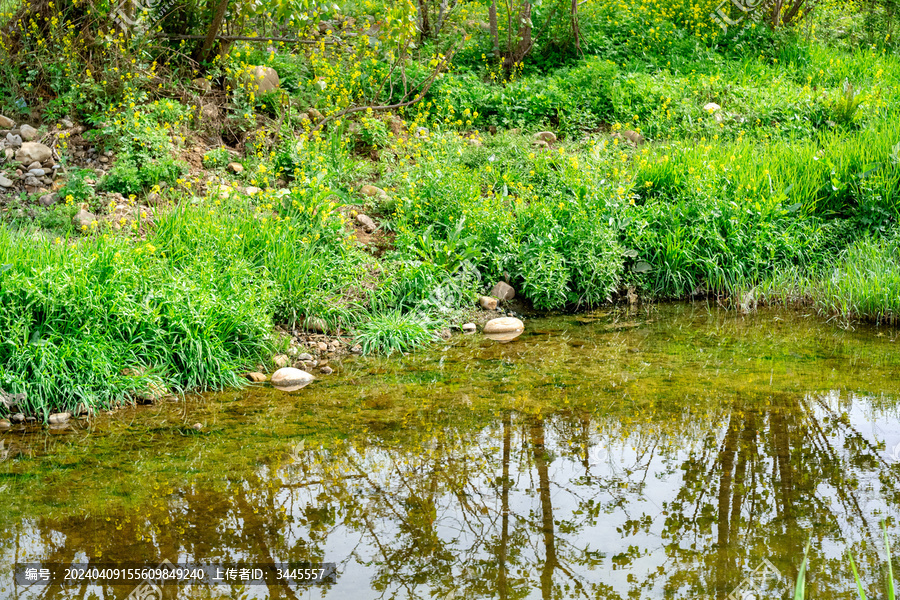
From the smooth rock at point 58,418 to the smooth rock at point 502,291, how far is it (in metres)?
3.53

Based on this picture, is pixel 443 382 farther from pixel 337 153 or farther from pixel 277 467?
pixel 337 153

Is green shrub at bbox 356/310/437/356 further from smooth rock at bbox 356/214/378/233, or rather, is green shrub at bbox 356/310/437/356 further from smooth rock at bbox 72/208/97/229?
smooth rock at bbox 72/208/97/229

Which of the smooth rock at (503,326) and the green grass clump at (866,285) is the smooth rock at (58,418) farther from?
the green grass clump at (866,285)

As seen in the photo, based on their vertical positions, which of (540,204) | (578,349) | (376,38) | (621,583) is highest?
(376,38)

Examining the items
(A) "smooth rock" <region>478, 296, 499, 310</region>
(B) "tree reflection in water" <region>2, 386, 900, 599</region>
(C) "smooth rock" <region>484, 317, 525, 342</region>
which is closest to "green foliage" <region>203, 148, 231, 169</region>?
(A) "smooth rock" <region>478, 296, 499, 310</region>

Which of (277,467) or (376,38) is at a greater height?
(376,38)

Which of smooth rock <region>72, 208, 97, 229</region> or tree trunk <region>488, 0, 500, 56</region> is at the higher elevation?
tree trunk <region>488, 0, 500, 56</region>

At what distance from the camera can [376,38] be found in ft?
27.3

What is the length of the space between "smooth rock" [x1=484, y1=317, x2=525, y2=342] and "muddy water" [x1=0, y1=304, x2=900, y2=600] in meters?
0.70

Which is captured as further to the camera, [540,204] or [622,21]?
[622,21]

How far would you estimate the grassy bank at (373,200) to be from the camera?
480 cm

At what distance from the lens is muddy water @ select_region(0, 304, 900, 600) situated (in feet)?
9.10

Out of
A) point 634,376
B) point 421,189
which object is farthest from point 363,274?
point 634,376

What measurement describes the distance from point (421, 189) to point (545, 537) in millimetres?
4417
